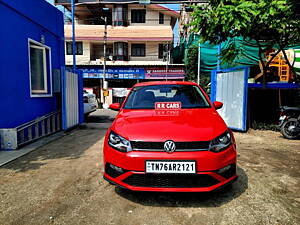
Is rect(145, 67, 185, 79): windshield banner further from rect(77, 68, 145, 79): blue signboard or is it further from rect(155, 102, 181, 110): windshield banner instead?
rect(155, 102, 181, 110): windshield banner

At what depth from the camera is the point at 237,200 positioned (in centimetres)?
240

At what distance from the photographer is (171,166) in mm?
2051

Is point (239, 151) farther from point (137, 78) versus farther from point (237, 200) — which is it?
point (137, 78)

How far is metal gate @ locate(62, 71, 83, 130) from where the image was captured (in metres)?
6.35

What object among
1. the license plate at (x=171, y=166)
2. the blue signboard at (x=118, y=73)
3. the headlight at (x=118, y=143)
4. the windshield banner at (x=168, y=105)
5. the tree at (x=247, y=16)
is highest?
the blue signboard at (x=118, y=73)

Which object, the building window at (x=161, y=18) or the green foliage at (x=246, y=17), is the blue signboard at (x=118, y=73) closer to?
the building window at (x=161, y=18)

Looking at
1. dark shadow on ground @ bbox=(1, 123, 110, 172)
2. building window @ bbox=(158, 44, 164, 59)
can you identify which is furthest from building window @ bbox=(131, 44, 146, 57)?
dark shadow on ground @ bbox=(1, 123, 110, 172)

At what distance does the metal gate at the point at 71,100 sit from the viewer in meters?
6.35

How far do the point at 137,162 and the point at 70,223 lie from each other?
90 centimetres

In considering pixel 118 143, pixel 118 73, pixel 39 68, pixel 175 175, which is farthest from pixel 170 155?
pixel 118 73

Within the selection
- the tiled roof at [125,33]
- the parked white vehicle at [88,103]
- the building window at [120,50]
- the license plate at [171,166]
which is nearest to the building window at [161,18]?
the tiled roof at [125,33]

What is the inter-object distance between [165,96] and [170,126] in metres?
1.13

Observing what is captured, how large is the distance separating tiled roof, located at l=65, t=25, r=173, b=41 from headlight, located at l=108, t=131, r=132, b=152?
63.9 ft

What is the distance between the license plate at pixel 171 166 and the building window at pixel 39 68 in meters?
5.18
